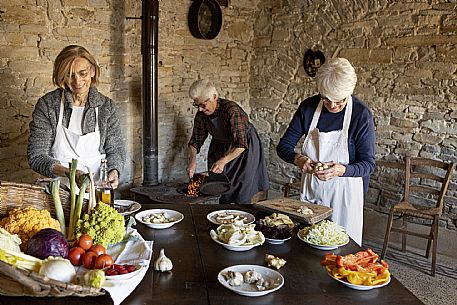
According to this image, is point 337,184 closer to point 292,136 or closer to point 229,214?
point 292,136

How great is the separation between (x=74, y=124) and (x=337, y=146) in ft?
5.25

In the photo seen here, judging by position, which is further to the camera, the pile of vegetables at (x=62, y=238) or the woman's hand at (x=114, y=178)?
the woman's hand at (x=114, y=178)

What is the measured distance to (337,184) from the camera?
288cm

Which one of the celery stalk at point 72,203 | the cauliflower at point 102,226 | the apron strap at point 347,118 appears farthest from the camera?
the apron strap at point 347,118

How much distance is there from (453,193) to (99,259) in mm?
3795

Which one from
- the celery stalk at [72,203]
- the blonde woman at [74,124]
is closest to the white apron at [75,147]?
the blonde woman at [74,124]

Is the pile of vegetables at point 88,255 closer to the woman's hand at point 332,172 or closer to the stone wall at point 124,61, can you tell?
the woman's hand at point 332,172

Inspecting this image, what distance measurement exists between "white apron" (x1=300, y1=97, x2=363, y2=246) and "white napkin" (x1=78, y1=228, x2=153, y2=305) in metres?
1.31

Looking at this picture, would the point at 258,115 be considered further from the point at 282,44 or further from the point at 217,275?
the point at 217,275

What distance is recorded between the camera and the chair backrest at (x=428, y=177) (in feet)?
13.5

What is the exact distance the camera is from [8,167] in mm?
3680

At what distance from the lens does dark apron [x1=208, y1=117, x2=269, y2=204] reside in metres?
3.88

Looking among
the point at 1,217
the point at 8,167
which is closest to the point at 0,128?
the point at 8,167

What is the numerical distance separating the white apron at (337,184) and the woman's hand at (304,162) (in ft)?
0.36
